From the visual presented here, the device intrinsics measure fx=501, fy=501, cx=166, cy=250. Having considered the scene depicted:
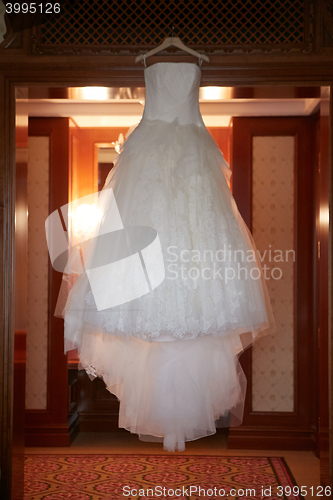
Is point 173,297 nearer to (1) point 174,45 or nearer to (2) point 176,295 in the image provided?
(2) point 176,295

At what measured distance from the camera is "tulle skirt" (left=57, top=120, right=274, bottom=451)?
2.13 meters

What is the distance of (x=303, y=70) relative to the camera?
8.05 feet

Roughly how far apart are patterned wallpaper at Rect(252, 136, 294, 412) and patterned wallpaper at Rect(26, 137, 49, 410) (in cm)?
172

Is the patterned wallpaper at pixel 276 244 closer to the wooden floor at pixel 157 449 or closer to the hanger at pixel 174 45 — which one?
the wooden floor at pixel 157 449

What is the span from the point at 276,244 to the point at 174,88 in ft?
6.73

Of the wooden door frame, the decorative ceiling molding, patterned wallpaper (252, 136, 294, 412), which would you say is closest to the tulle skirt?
the wooden door frame

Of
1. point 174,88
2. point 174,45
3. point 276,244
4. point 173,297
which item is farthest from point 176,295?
point 276,244

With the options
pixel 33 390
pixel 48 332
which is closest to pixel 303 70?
pixel 48 332

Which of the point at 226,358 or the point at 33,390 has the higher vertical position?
the point at 226,358

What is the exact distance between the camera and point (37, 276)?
4.13 meters

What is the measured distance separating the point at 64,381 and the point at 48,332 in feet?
1.38

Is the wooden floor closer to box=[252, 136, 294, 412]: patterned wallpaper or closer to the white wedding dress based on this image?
box=[252, 136, 294, 412]: patterned wallpaper

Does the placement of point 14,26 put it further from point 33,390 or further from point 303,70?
point 33,390

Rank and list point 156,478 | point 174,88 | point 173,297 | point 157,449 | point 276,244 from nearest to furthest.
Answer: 1. point 173,297
2. point 174,88
3. point 156,478
4. point 157,449
5. point 276,244
